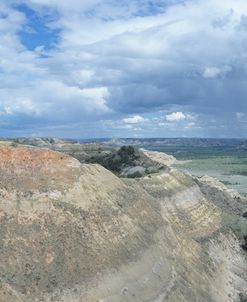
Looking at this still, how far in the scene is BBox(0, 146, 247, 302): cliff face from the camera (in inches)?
1789

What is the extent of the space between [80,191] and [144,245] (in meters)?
8.13

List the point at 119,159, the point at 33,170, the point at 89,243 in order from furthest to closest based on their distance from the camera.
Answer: the point at 119,159 → the point at 33,170 → the point at 89,243

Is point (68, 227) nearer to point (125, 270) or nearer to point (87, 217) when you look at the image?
point (87, 217)

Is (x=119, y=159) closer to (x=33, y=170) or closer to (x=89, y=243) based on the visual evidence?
(x=33, y=170)

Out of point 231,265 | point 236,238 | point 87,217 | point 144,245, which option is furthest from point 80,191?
point 236,238

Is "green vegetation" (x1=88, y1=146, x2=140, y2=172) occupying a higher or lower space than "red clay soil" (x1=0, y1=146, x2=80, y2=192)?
lower

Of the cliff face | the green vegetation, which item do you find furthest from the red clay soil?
the green vegetation

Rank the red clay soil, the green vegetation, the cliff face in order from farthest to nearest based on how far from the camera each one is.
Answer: the green vegetation → the red clay soil → the cliff face

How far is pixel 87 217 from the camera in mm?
52875

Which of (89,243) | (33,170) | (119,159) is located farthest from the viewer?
(119,159)

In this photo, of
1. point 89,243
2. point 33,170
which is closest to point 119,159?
point 33,170

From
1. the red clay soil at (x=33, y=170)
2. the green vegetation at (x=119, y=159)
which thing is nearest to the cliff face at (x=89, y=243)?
the red clay soil at (x=33, y=170)

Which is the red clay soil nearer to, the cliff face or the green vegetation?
the cliff face

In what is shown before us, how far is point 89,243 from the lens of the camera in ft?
166
